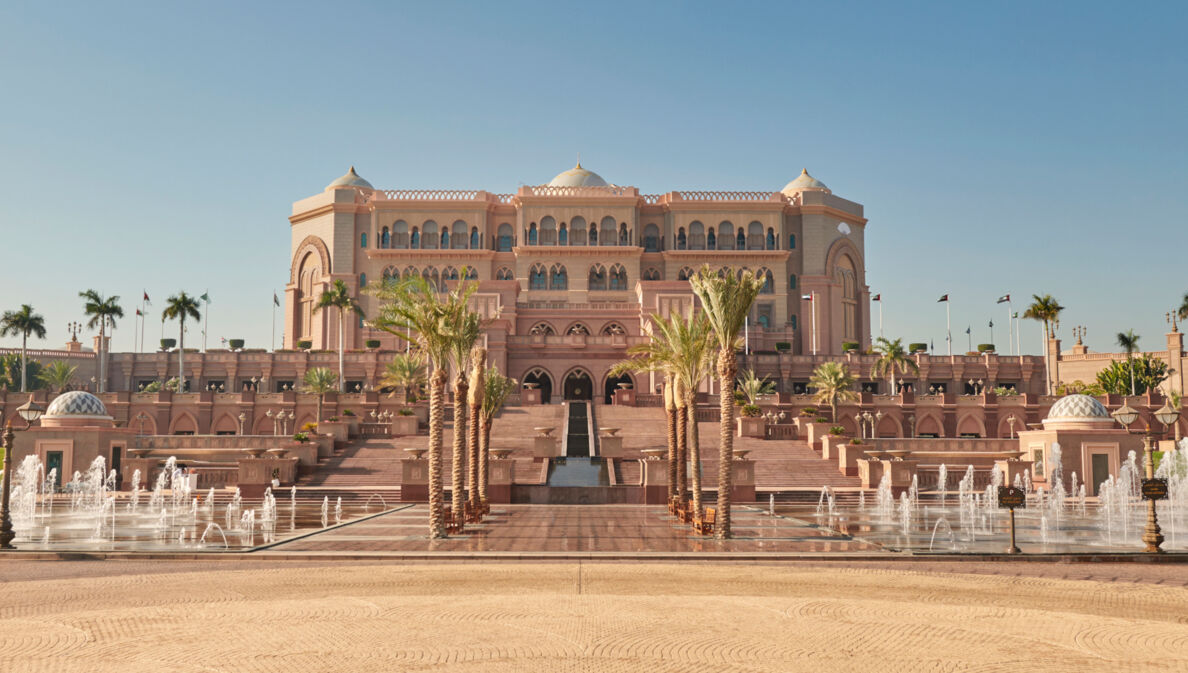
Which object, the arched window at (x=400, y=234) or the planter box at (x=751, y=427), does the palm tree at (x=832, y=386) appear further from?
the arched window at (x=400, y=234)

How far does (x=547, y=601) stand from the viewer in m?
14.0

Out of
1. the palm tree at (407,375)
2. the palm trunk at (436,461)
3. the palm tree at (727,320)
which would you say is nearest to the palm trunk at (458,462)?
the palm trunk at (436,461)

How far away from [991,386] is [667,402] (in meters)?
50.8

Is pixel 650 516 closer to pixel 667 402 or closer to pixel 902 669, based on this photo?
pixel 667 402

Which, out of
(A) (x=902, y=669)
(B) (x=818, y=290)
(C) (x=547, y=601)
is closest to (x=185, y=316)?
(B) (x=818, y=290)

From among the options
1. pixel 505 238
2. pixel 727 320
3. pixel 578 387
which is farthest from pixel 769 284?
Result: pixel 727 320

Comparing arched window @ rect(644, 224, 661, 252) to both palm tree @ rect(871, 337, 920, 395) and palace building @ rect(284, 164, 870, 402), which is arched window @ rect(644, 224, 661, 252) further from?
palm tree @ rect(871, 337, 920, 395)

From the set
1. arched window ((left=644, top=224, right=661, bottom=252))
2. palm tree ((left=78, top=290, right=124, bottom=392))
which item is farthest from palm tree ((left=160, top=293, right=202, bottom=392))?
arched window ((left=644, top=224, right=661, bottom=252))

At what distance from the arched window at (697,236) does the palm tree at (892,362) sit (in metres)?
20.6

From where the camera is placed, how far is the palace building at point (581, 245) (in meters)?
87.2

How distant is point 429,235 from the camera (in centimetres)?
8875

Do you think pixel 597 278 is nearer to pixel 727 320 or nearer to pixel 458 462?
pixel 458 462

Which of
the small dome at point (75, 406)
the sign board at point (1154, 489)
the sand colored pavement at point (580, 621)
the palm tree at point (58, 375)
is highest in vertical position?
the palm tree at point (58, 375)

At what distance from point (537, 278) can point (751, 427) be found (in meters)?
41.7
